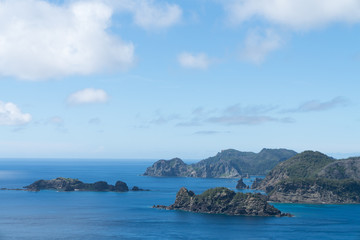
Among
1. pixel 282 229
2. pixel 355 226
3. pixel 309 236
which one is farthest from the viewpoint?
pixel 355 226

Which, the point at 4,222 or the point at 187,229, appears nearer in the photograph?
the point at 187,229

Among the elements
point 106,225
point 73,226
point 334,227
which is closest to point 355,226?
point 334,227

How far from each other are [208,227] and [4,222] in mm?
88132

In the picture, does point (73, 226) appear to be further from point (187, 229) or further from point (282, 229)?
point (282, 229)

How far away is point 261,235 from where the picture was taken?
175 meters

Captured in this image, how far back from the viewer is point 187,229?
186 meters

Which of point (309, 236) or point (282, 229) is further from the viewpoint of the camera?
point (282, 229)

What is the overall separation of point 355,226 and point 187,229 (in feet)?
242

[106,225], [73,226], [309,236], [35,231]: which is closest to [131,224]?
[106,225]

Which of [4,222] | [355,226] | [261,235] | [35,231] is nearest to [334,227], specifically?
[355,226]

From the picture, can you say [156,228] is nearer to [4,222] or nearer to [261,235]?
[261,235]

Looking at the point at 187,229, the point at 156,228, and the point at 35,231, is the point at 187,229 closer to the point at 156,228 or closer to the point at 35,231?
the point at 156,228

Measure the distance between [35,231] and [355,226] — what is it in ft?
437

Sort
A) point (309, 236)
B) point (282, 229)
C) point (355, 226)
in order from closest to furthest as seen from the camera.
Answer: point (309, 236) < point (282, 229) < point (355, 226)
